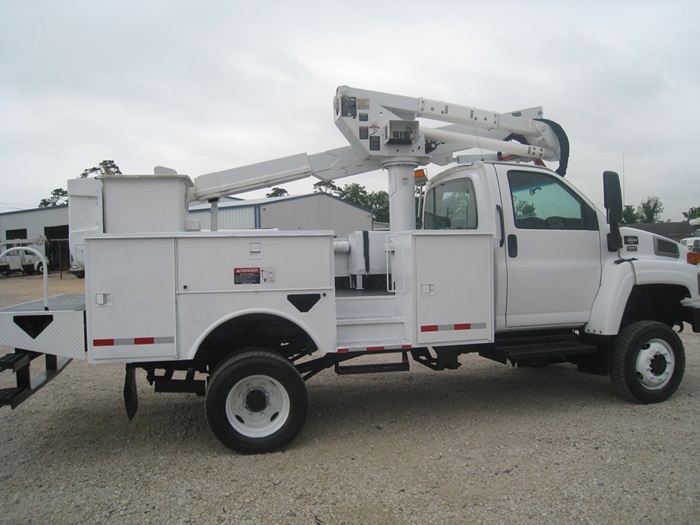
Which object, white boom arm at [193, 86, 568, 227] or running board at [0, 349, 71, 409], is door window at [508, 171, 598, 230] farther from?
running board at [0, 349, 71, 409]

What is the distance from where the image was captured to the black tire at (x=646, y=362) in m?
5.30

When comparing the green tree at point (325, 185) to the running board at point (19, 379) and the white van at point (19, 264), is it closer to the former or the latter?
the running board at point (19, 379)

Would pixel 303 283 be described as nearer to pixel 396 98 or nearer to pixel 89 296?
pixel 89 296

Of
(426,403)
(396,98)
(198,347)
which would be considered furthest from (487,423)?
(396,98)

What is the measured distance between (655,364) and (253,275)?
13.7ft

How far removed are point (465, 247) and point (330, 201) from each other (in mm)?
25206

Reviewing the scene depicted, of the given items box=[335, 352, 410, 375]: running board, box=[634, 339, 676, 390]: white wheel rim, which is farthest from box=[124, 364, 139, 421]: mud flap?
box=[634, 339, 676, 390]: white wheel rim

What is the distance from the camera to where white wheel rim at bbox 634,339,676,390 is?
5352mm

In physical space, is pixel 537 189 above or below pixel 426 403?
above

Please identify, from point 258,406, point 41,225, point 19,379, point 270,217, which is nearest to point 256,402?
point 258,406

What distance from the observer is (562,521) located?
3.23 meters

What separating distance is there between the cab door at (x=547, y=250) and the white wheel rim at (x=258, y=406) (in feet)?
7.62

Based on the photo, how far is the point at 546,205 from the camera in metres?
5.36

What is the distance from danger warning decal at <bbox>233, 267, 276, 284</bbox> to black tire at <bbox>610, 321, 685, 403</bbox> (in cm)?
359
